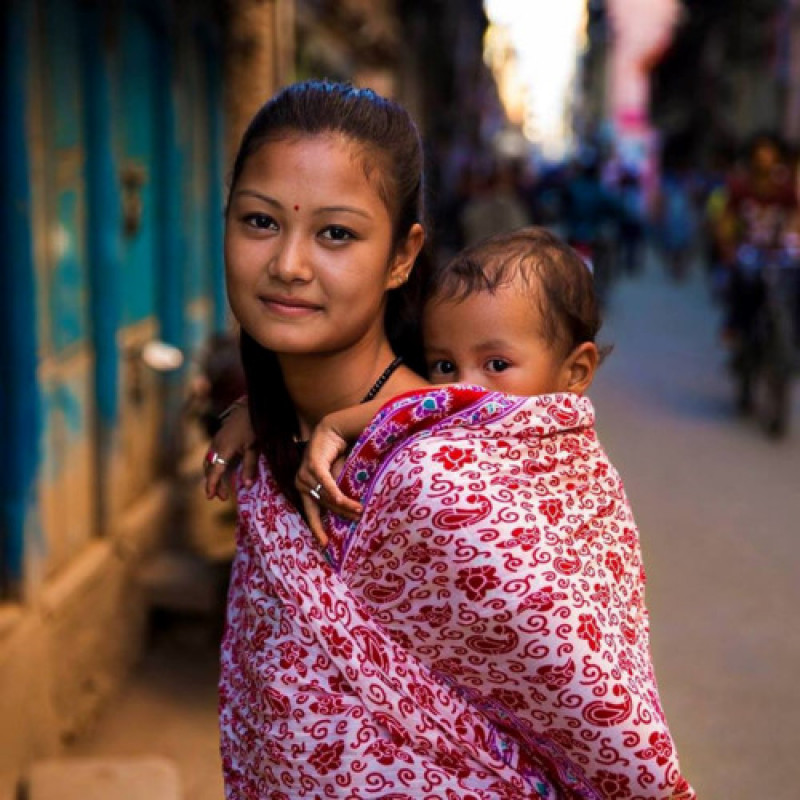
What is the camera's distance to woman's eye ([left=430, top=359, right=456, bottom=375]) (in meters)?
1.81

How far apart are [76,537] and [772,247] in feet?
24.4

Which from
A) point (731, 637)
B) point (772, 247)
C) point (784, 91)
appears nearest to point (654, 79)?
point (784, 91)

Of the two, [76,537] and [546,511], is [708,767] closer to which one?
[76,537]

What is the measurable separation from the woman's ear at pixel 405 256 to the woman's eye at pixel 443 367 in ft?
0.45

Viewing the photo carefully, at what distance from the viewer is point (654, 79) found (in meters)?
64.7

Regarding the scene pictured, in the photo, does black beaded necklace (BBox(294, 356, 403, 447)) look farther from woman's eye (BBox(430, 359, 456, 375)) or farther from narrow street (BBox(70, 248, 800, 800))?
narrow street (BBox(70, 248, 800, 800))

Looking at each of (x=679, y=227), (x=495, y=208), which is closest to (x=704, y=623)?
(x=495, y=208)

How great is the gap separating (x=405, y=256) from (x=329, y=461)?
0.96 ft

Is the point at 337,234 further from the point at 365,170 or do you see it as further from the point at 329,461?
the point at 329,461

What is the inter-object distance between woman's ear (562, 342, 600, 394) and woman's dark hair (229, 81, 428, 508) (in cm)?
20

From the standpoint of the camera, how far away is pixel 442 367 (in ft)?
5.98

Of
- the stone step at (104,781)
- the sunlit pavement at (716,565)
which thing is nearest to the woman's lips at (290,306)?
the stone step at (104,781)

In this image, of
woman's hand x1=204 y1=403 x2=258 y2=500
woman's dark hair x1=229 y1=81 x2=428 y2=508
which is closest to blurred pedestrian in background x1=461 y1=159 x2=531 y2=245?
woman's hand x1=204 y1=403 x2=258 y2=500

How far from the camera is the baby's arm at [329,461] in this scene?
1583mm
